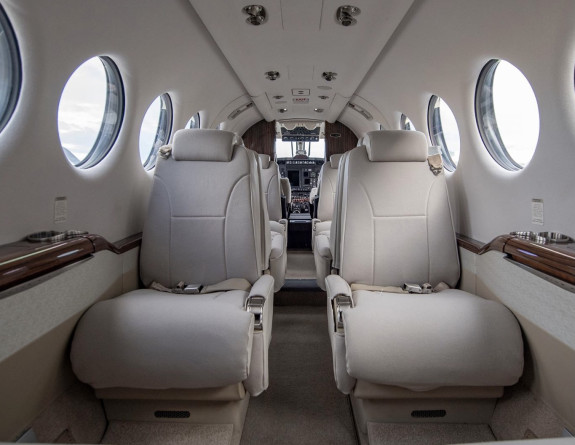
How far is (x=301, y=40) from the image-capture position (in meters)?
3.11

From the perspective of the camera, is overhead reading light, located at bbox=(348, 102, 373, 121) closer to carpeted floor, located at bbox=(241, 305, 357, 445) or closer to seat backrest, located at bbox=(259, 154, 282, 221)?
seat backrest, located at bbox=(259, 154, 282, 221)

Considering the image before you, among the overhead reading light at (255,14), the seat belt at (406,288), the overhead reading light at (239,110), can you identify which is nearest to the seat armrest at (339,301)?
the seat belt at (406,288)

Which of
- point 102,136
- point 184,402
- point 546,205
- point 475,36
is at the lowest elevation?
point 184,402

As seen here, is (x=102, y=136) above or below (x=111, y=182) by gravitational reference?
above

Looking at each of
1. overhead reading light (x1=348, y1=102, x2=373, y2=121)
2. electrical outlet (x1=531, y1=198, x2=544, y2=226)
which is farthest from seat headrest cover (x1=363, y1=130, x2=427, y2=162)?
overhead reading light (x1=348, y1=102, x2=373, y2=121)

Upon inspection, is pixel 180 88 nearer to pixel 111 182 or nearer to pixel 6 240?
pixel 111 182

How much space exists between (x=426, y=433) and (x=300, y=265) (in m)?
3.27

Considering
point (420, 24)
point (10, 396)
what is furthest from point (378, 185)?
point (10, 396)

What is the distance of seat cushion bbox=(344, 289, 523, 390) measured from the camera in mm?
1544

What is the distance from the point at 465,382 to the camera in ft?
5.12

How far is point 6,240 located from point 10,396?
592mm

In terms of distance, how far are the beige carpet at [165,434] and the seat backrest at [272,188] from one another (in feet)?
10.3

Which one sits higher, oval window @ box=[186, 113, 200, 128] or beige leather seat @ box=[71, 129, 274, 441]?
oval window @ box=[186, 113, 200, 128]

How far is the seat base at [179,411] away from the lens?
72.1 inches
